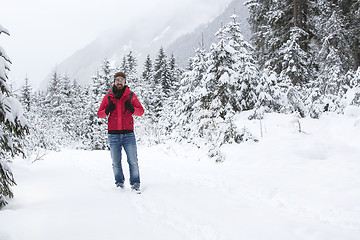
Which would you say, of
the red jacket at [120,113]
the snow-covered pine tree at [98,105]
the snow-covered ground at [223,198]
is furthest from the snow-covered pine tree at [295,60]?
the snow-covered pine tree at [98,105]

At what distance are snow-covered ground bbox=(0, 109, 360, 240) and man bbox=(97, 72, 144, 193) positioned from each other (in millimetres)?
444

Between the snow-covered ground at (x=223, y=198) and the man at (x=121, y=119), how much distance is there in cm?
44

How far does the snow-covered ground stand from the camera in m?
2.55

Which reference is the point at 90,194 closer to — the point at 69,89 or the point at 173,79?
the point at 173,79

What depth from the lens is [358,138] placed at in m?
6.07

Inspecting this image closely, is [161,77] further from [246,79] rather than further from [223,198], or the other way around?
[223,198]

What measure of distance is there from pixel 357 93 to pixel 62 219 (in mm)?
8806

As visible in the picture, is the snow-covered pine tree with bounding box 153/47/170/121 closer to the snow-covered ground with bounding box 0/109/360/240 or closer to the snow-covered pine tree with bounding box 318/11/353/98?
the snow-covered pine tree with bounding box 318/11/353/98

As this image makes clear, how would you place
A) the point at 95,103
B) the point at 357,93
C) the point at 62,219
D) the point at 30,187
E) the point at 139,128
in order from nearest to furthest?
1. the point at 62,219
2. the point at 30,187
3. the point at 357,93
4. the point at 139,128
5. the point at 95,103

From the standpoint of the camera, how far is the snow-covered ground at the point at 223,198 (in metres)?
2.55

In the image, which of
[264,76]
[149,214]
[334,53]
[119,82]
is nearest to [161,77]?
[334,53]

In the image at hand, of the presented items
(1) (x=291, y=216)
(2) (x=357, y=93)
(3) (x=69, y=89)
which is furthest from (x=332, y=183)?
(3) (x=69, y=89)

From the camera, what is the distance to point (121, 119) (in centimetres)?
429

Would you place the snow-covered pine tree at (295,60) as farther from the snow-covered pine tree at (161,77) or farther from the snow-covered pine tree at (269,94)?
the snow-covered pine tree at (161,77)
